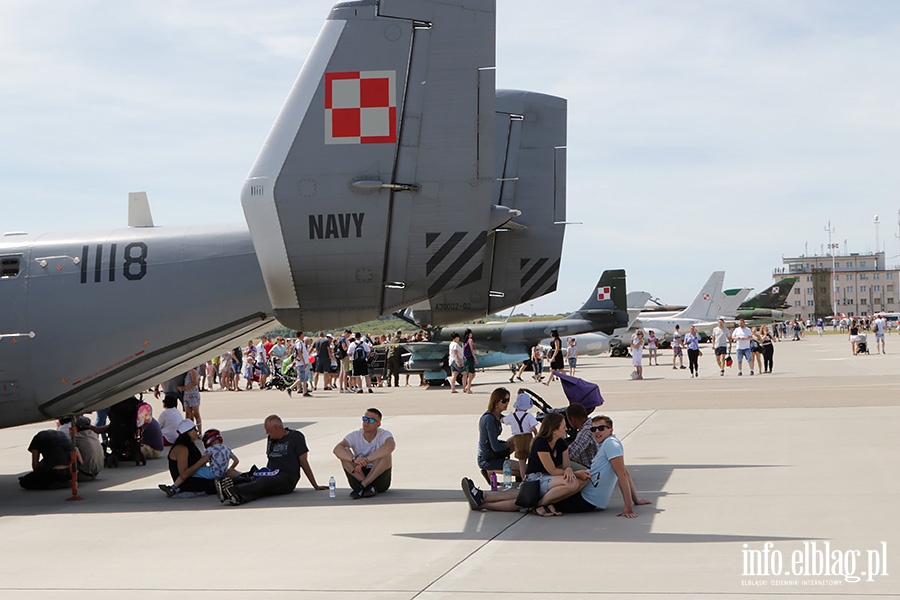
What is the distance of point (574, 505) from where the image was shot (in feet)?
29.2

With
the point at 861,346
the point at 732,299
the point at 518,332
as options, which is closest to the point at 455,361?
the point at 518,332

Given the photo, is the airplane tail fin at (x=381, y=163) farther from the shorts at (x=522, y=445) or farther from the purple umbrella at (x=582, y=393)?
the purple umbrella at (x=582, y=393)

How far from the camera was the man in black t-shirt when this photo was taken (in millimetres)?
10484

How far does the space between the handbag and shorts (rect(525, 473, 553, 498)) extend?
0.04m

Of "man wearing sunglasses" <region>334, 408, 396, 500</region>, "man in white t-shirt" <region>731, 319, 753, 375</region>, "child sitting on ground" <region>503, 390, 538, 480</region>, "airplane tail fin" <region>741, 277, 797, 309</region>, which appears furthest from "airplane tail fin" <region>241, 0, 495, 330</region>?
"airplane tail fin" <region>741, 277, 797, 309</region>

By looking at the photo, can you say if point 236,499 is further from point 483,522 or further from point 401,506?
point 483,522

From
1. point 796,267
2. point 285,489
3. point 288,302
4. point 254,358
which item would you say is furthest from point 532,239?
point 796,267

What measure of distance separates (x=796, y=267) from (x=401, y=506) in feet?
635

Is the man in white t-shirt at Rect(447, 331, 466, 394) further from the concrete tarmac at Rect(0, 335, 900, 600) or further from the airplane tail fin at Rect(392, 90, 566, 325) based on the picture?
the airplane tail fin at Rect(392, 90, 566, 325)

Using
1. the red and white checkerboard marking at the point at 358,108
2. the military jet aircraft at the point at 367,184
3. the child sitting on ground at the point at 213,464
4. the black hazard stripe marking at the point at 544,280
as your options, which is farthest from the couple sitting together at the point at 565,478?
the red and white checkerboard marking at the point at 358,108

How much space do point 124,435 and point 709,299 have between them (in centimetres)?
5448

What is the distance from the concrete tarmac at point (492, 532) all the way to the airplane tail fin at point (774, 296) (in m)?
59.0

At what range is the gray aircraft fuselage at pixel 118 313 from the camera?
430 inches

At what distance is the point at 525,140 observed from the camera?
1287 centimetres
